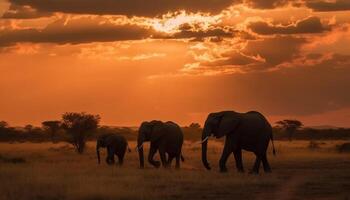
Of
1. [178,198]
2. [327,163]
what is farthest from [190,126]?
[178,198]

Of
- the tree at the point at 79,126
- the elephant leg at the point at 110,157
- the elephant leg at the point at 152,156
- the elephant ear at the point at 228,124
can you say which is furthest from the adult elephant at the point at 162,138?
the tree at the point at 79,126

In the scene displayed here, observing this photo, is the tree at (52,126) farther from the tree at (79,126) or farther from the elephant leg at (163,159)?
the elephant leg at (163,159)

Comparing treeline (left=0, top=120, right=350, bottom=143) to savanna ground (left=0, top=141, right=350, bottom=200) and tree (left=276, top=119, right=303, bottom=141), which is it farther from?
savanna ground (left=0, top=141, right=350, bottom=200)

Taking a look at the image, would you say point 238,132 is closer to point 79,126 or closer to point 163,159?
point 163,159

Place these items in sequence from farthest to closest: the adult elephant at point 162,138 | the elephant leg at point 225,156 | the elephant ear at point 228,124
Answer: the adult elephant at point 162,138 → the elephant ear at point 228,124 → the elephant leg at point 225,156

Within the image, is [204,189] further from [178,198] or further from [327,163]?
[327,163]

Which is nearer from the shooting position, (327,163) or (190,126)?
(327,163)

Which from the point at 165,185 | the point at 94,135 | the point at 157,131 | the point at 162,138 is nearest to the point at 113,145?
the point at 157,131

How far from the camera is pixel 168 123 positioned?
3431cm

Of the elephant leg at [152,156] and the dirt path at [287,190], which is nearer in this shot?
the dirt path at [287,190]

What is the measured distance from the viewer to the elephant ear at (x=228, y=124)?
28.3 m

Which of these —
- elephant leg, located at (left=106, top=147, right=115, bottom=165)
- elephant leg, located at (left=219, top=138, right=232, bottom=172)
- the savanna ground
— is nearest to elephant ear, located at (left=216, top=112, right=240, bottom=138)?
elephant leg, located at (left=219, top=138, right=232, bottom=172)

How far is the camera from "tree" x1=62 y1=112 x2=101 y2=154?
5453 centimetres

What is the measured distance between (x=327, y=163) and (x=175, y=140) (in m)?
8.55
